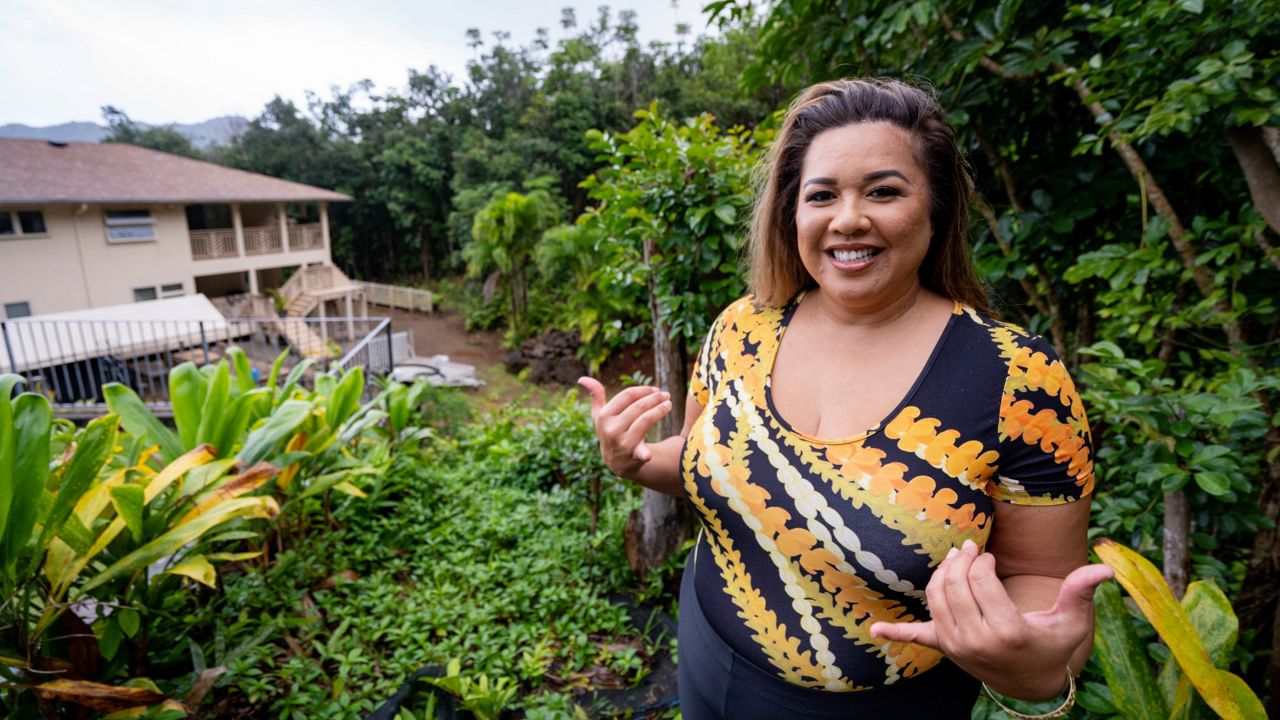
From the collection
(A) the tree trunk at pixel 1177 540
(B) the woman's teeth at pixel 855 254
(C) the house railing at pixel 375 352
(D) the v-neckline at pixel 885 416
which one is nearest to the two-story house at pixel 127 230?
(C) the house railing at pixel 375 352

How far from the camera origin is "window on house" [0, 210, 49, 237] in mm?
12359

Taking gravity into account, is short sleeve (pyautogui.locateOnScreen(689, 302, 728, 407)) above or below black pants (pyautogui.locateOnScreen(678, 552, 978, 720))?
above

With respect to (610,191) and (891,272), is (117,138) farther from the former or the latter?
(891,272)

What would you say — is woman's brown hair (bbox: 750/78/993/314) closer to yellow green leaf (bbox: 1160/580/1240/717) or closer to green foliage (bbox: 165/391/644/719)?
yellow green leaf (bbox: 1160/580/1240/717)

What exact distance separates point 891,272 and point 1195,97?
3.36ft

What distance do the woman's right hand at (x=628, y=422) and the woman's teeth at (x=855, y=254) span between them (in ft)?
1.38

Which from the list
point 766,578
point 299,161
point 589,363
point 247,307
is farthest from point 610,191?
point 299,161

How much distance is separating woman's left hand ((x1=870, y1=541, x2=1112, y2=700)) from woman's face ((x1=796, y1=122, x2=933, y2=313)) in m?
0.45

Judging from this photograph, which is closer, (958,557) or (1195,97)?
(958,557)

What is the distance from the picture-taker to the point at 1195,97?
1357 millimetres

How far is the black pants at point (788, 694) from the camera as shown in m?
1.02

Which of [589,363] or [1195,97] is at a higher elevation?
[1195,97]

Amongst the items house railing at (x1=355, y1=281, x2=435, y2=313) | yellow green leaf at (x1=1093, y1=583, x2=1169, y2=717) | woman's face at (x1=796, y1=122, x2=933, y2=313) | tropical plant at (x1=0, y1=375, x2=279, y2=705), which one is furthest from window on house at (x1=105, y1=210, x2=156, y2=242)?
yellow green leaf at (x1=1093, y1=583, x2=1169, y2=717)

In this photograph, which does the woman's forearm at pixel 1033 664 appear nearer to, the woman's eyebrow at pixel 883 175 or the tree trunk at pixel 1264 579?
the woman's eyebrow at pixel 883 175
